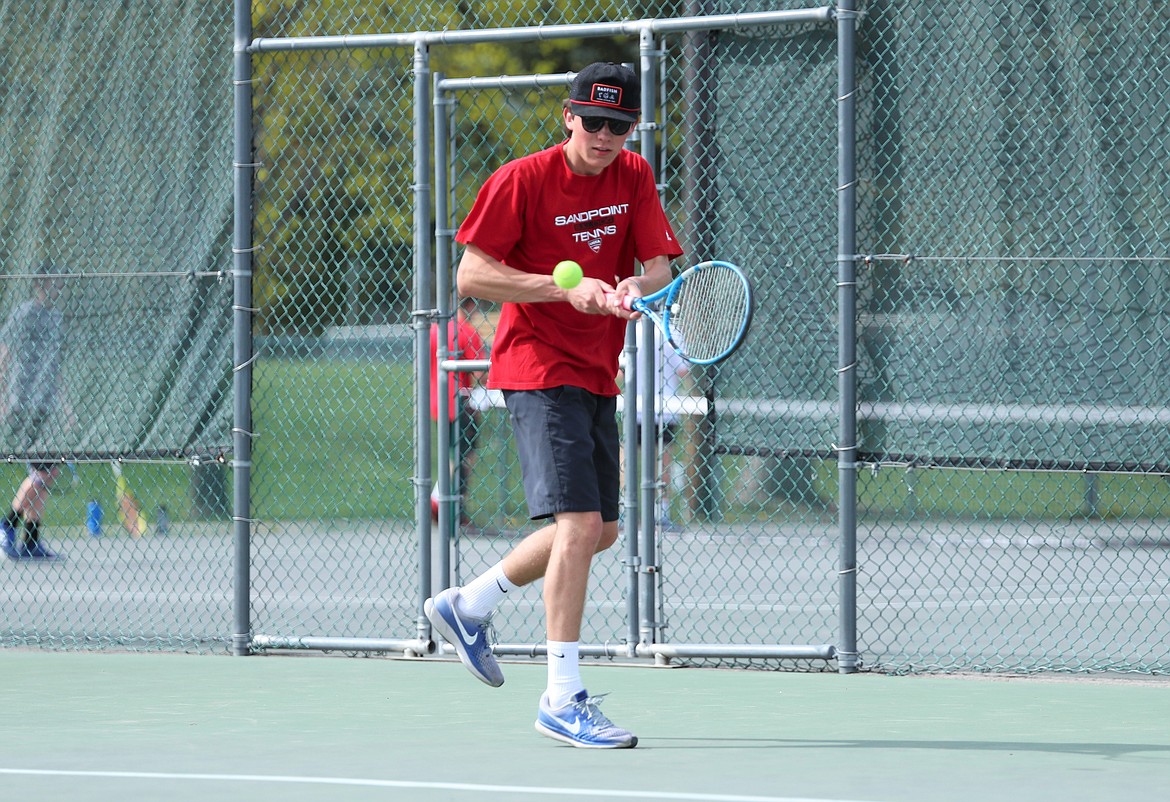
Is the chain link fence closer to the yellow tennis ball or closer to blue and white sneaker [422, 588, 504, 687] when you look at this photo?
blue and white sneaker [422, 588, 504, 687]

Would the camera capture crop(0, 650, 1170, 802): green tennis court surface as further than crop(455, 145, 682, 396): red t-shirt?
No

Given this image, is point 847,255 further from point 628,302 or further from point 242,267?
point 242,267

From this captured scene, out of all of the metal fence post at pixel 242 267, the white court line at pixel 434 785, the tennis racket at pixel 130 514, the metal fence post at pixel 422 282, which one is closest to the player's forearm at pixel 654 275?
the white court line at pixel 434 785

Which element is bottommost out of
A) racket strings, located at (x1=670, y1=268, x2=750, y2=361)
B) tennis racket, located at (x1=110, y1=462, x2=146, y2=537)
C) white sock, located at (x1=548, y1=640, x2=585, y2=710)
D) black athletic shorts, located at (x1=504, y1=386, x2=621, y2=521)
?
tennis racket, located at (x1=110, y1=462, x2=146, y2=537)

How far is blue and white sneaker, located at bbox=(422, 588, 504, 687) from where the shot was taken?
5941mm

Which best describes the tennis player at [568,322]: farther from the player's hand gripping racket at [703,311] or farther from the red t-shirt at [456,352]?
the red t-shirt at [456,352]

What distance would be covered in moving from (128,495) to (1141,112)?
751cm

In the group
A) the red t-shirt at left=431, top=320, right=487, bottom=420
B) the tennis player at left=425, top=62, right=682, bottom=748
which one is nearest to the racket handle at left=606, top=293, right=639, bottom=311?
the tennis player at left=425, top=62, right=682, bottom=748

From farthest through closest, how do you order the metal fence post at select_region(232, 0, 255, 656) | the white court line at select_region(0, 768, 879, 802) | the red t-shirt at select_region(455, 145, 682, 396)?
1. the metal fence post at select_region(232, 0, 255, 656)
2. the red t-shirt at select_region(455, 145, 682, 396)
3. the white court line at select_region(0, 768, 879, 802)

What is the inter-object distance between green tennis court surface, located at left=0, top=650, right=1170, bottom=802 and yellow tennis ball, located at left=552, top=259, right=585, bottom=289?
4.49ft

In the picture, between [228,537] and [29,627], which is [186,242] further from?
[228,537]

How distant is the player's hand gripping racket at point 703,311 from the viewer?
5477 millimetres

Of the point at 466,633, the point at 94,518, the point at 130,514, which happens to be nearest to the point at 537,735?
the point at 466,633

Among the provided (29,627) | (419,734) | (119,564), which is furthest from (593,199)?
(119,564)
